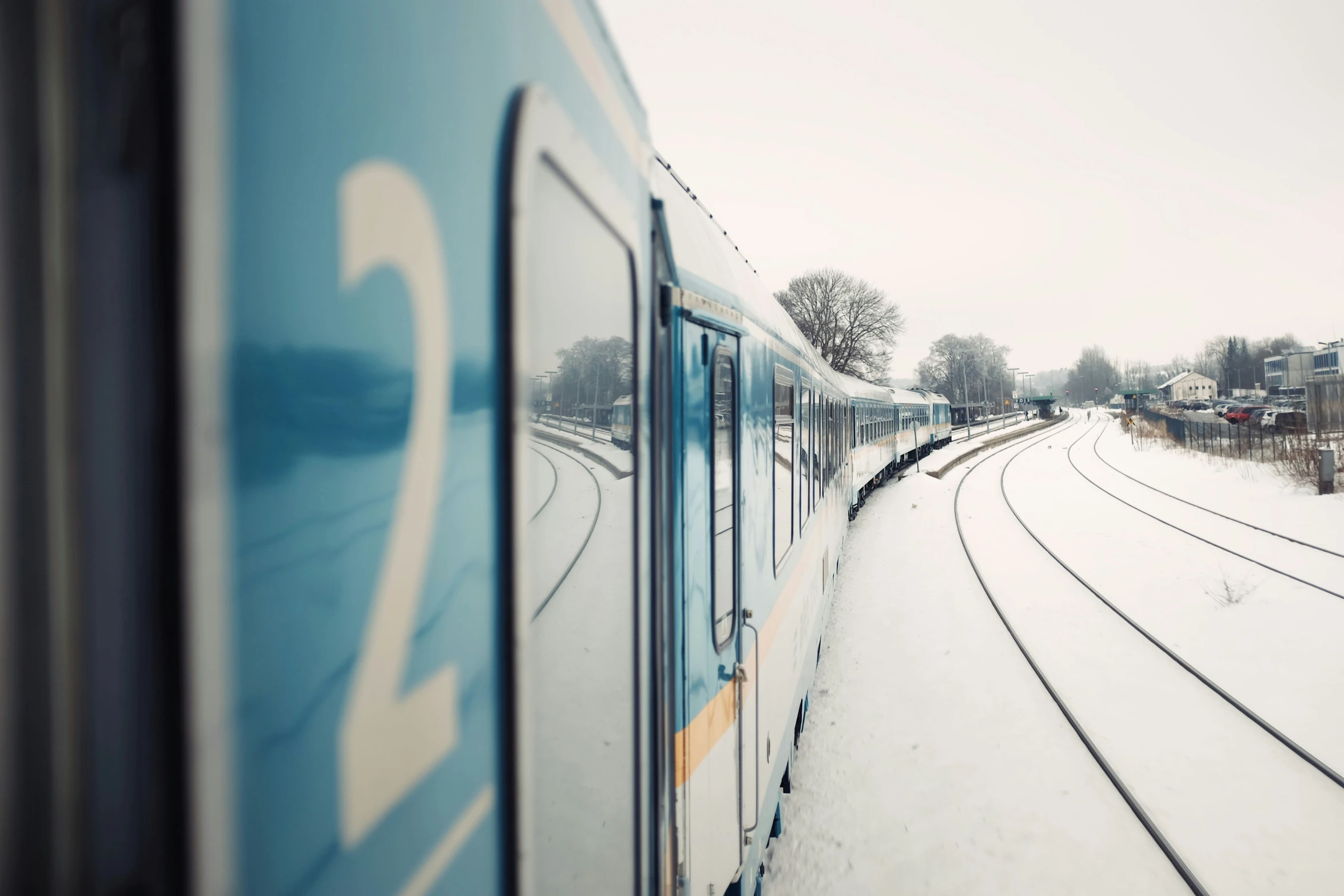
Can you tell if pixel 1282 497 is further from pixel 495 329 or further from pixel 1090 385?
pixel 1090 385

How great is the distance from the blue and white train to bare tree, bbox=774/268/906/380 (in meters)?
46.7

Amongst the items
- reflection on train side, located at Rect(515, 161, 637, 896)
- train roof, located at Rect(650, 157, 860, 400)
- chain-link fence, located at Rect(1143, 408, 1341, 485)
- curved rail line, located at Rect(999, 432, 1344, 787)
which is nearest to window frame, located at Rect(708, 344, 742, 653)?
train roof, located at Rect(650, 157, 860, 400)

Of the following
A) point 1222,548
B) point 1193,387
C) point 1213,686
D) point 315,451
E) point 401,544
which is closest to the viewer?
point 315,451

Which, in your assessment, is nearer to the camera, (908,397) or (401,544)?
(401,544)

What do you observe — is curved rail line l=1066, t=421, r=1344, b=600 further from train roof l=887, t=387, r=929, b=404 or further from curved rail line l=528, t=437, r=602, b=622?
curved rail line l=528, t=437, r=602, b=622

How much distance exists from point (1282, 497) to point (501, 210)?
855 inches

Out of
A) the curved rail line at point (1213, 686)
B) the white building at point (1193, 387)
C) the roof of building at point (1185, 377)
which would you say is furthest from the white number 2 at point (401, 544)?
the roof of building at point (1185, 377)

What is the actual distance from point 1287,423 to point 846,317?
2585 cm

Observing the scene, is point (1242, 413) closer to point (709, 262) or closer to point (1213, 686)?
point (1213, 686)

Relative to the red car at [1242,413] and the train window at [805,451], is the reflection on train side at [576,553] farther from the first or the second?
the red car at [1242,413]

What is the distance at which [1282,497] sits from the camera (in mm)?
16391

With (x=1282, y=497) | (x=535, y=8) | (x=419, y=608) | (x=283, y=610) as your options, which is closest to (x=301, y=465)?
(x=283, y=610)

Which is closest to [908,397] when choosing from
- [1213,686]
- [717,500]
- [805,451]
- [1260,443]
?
[1260,443]

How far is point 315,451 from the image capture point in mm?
762
